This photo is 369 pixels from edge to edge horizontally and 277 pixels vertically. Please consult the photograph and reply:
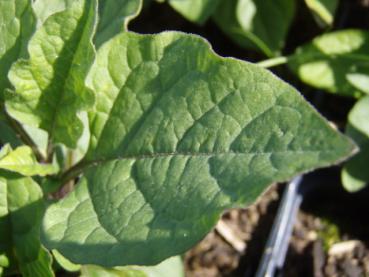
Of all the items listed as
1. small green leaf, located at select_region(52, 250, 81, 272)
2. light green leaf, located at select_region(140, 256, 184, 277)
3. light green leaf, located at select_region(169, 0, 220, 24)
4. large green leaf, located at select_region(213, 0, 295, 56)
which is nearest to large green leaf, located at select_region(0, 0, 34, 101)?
small green leaf, located at select_region(52, 250, 81, 272)

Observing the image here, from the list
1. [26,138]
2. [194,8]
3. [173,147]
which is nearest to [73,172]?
[26,138]

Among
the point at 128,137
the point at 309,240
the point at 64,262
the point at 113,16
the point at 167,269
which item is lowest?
the point at 309,240

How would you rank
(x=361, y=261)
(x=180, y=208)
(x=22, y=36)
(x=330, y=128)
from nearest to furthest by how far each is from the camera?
1. (x=330, y=128)
2. (x=180, y=208)
3. (x=22, y=36)
4. (x=361, y=261)

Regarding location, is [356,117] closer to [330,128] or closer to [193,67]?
[193,67]

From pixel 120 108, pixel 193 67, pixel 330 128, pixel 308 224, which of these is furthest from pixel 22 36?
pixel 308 224

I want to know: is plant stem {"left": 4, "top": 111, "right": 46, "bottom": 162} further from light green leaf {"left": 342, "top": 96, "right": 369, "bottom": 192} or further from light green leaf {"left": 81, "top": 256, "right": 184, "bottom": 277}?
light green leaf {"left": 342, "top": 96, "right": 369, "bottom": 192}

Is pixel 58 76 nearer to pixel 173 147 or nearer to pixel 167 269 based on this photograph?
pixel 173 147
